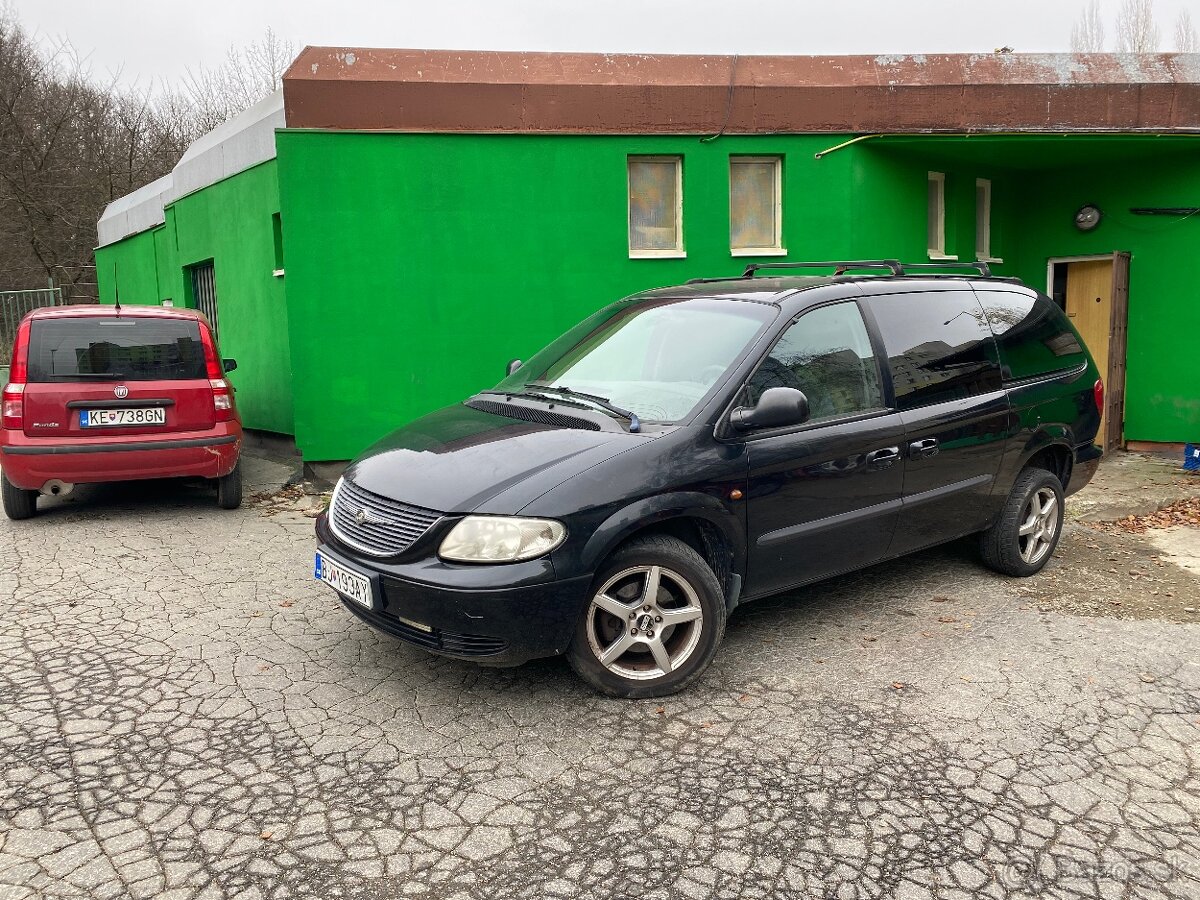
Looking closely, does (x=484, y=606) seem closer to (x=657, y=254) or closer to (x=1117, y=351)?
(x=657, y=254)

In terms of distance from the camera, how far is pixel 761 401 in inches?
161

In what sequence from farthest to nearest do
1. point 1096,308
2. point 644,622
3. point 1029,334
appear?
point 1096,308 < point 1029,334 < point 644,622

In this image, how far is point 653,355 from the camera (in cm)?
477

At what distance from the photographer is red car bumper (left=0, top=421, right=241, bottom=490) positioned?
6980 mm

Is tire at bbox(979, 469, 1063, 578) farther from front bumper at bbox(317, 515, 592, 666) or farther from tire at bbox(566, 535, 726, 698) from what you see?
front bumper at bbox(317, 515, 592, 666)

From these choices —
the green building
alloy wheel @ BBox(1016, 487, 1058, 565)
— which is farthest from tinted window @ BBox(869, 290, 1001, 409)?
the green building

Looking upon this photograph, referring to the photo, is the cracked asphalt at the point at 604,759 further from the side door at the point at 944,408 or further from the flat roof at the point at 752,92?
the flat roof at the point at 752,92

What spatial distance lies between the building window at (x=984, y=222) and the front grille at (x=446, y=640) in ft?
32.2

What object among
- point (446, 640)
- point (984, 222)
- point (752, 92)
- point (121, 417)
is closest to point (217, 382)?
point (121, 417)

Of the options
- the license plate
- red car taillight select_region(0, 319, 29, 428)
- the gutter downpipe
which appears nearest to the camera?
red car taillight select_region(0, 319, 29, 428)

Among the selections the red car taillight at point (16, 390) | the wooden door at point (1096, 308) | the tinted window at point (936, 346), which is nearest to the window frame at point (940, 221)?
the wooden door at point (1096, 308)

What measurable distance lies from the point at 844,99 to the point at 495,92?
367cm

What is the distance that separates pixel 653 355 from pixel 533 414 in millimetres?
740

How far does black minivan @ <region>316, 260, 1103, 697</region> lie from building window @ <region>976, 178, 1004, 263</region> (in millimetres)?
6284
